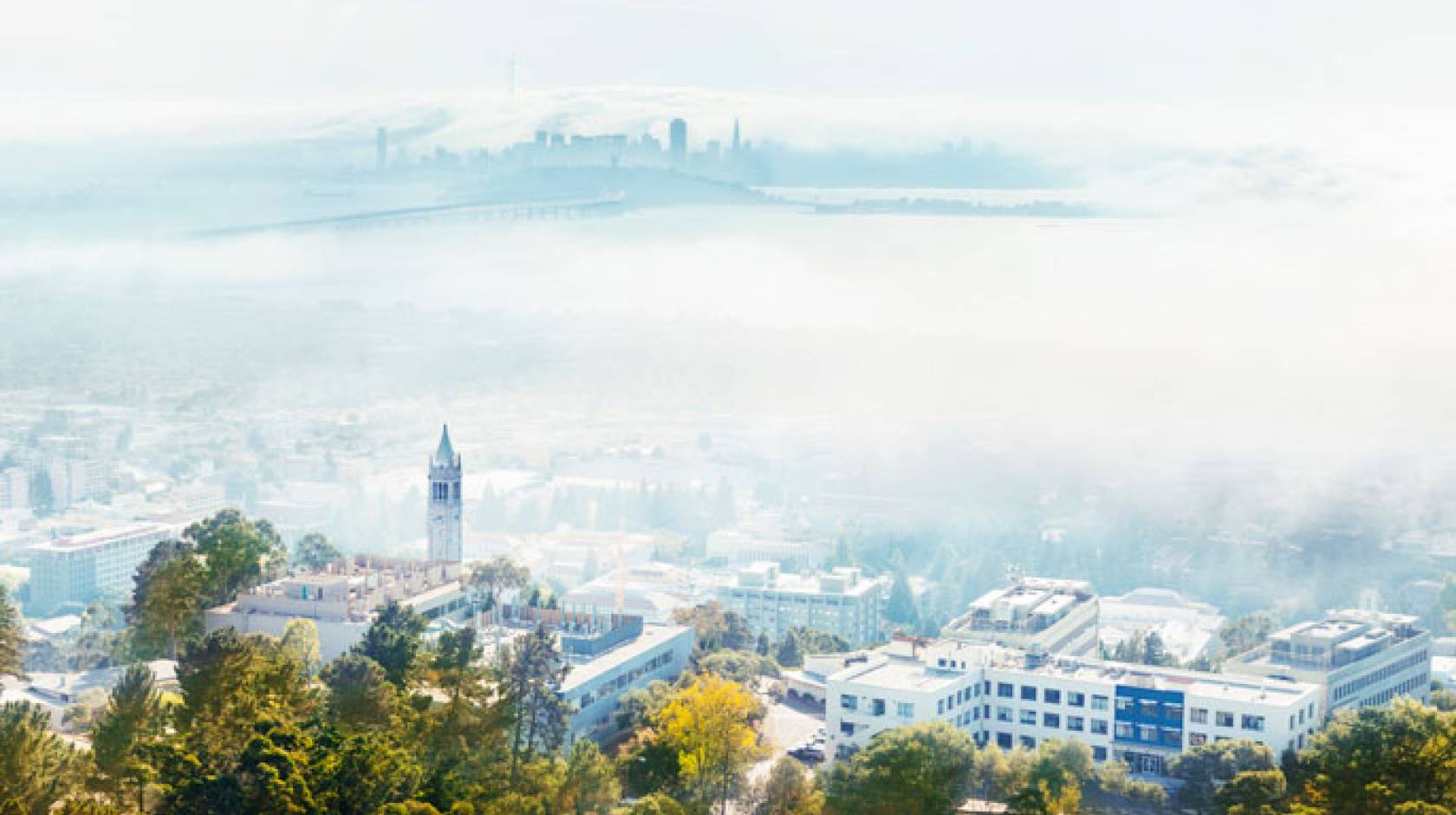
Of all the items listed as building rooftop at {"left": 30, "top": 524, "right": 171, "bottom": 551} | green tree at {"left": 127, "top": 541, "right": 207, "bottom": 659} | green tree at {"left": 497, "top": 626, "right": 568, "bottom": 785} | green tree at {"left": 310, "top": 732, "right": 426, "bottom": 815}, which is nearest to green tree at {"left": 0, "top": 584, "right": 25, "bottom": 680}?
green tree at {"left": 127, "top": 541, "right": 207, "bottom": 659}

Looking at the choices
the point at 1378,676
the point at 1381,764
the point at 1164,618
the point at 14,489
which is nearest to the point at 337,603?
the point at 1381,764

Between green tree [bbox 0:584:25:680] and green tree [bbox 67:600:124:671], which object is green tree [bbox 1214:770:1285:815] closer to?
green tree [bbox 0:584:25:680]

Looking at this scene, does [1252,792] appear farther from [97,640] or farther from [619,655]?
[97,640]

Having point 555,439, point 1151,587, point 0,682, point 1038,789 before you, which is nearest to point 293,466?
point 555,439

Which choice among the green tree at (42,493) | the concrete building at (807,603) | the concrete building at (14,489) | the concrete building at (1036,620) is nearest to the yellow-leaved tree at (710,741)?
the concrete building at (1036,620)

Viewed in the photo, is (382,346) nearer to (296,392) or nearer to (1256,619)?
(296,392)

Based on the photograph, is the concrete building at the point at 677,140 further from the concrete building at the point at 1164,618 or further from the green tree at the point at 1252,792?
the green tree at the point at 1252,792
